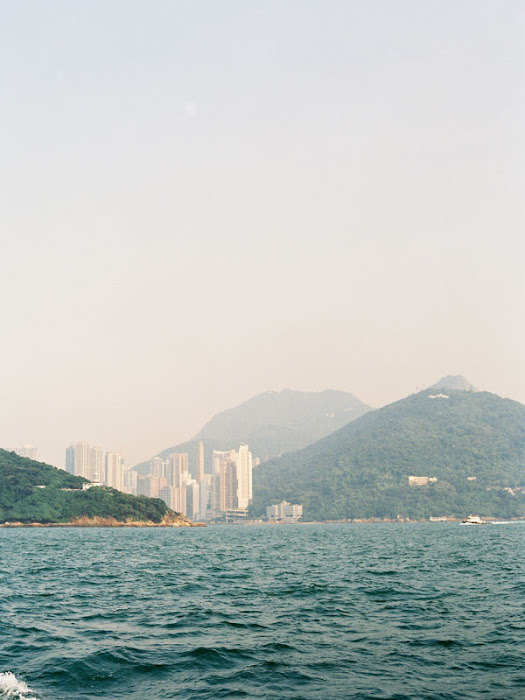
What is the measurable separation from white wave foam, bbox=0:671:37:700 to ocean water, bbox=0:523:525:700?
5 centimetres

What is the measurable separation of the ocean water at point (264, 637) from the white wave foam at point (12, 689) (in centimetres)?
5

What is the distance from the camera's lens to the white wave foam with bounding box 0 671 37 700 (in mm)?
17587

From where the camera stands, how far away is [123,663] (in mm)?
21203

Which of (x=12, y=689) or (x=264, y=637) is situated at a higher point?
(x=12, y=689)

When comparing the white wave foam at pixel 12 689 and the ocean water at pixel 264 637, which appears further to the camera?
the ocean water at pixel 264 637

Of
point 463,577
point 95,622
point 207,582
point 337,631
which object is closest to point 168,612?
point 95,622

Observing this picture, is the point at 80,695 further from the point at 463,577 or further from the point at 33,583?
the point at 463,577

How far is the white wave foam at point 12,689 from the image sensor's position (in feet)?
57.7

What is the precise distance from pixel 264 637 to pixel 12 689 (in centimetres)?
1000

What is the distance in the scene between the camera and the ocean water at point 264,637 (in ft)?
60.8

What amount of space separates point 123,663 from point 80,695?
342 cm

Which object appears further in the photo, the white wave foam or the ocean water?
the ocean water

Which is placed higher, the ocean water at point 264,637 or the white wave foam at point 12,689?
the white wave foam at point 12,689

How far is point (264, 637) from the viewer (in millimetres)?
25203
